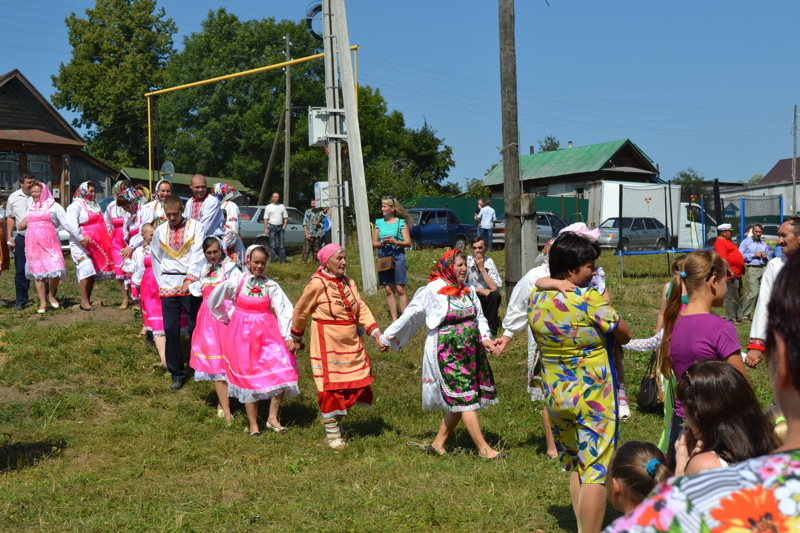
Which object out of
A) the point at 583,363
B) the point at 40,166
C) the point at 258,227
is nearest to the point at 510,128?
the point at 583,363

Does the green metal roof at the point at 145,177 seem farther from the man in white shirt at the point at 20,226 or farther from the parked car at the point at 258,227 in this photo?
the man in white shirt at the point at 20,226

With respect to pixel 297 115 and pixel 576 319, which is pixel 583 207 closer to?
pixel 297 115

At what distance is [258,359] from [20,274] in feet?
19.3

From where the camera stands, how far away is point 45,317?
37.6 ft

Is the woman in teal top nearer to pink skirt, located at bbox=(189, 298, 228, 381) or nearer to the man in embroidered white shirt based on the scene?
the man in embroidered white shirt

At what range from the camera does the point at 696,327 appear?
4.52 meters

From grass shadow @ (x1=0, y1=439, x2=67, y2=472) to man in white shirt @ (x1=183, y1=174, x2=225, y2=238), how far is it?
3130 mm

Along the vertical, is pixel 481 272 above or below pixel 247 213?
below

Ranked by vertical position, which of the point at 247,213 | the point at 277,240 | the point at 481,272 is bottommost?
the point at 481,272

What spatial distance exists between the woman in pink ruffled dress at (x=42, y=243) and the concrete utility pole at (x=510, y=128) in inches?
247

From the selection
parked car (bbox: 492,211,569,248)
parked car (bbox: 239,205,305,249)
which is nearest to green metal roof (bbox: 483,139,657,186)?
parked car (bbox: 492,211,569,248)

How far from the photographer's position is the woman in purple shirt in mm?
4441

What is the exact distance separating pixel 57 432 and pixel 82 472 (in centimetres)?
126

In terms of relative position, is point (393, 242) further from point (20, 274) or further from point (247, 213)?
point (247, 213)
